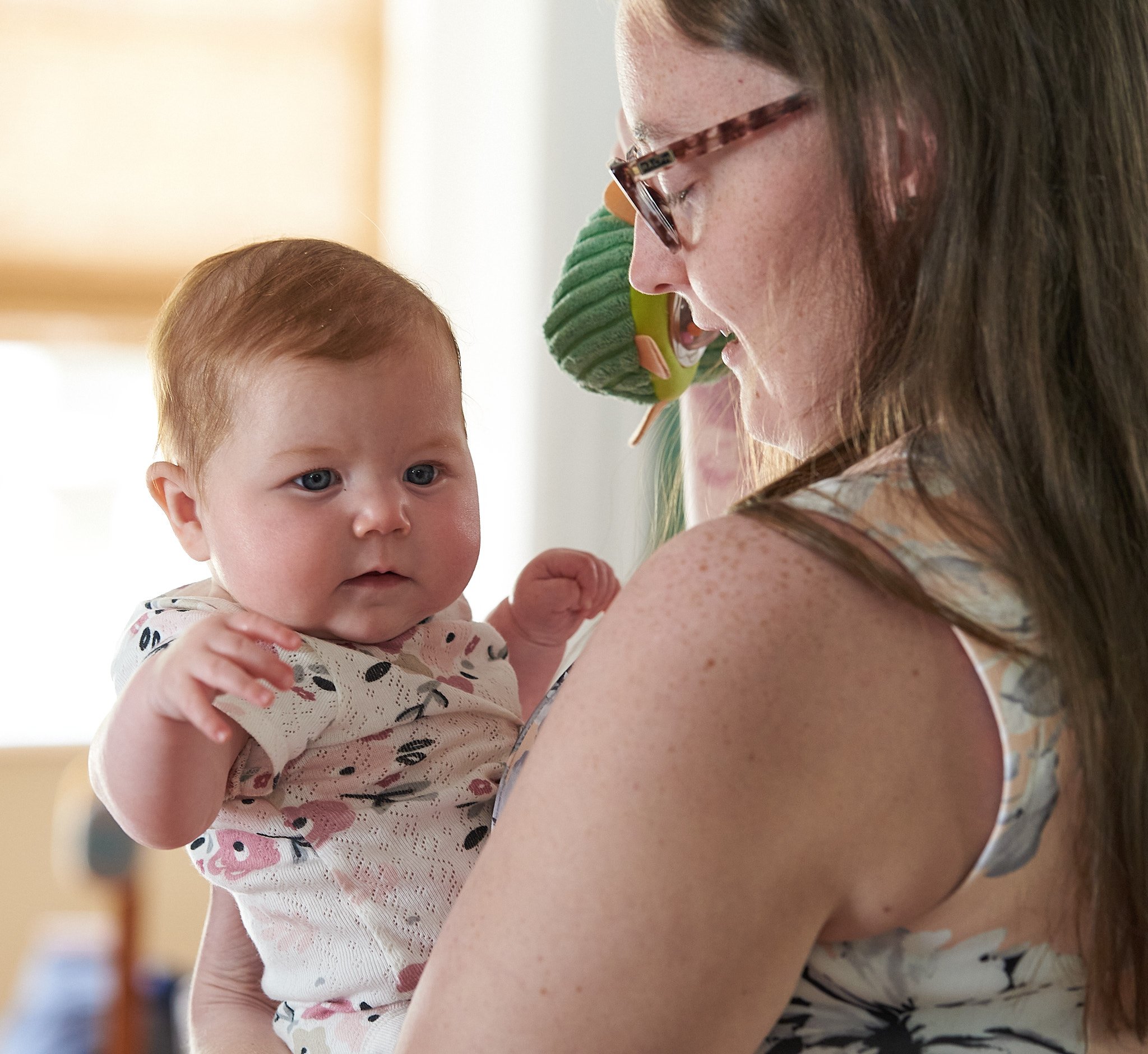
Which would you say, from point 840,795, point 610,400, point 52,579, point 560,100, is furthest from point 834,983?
point 52,579

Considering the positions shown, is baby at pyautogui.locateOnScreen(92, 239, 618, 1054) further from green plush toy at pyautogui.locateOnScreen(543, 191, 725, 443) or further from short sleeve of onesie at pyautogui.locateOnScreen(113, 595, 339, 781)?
green plush toy at pyautogui.locateOnScreen(543, 191, 725, 443)

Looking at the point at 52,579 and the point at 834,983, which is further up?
the point at 834,983

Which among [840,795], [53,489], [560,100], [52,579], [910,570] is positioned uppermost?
[560,100]

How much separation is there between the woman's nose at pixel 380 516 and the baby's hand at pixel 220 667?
20 cm

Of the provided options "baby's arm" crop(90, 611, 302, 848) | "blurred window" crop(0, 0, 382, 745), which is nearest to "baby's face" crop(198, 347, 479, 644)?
"baby's arm" crop(90, 611, 302, 848)

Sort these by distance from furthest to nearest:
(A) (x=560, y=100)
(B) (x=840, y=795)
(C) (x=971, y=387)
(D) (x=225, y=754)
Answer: (A) (x=560, y=100)
(D) (x=225, y=754)
(C) (x=971, y=387)
(B) (x=840, y=795)

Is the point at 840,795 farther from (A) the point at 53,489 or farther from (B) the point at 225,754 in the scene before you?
(A) the point at 53,489

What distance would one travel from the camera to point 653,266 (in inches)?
40.5

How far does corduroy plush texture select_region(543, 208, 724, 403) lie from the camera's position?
57.6 inches

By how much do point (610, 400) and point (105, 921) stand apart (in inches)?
69.9

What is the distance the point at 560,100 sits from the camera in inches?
118

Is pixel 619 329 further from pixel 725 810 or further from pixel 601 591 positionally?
pixel 725 810

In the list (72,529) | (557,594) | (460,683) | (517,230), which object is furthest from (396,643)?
(72,529)

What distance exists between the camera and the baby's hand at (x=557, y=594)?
1303 mm
